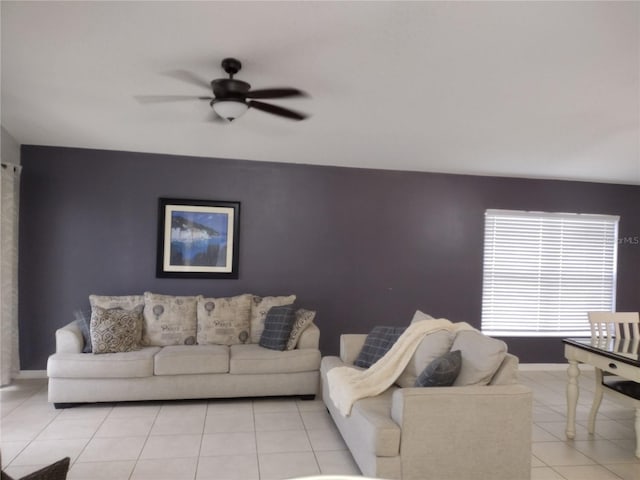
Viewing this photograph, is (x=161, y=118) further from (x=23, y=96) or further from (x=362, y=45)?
(x=362, y=45)

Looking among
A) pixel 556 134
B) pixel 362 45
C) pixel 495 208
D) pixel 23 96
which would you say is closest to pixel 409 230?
pixel 495 208

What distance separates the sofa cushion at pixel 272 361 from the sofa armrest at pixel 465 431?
5.40 feet

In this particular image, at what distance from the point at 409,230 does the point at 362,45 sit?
9.84 feet

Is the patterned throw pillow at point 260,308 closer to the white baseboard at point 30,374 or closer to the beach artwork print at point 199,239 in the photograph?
the beach artwork print at point 199,239

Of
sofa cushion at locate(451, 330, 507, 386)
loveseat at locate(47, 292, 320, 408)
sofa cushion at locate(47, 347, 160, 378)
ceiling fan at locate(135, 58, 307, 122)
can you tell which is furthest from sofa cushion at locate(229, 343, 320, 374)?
ceiling fan at locate(135, 58, 307, 122)

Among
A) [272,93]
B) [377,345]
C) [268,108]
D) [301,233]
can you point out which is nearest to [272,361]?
[377,345]

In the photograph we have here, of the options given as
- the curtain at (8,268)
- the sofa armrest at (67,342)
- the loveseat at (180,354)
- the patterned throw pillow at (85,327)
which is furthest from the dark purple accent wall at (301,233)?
the sofa armrest at (67,342)

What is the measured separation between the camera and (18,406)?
3.65 m

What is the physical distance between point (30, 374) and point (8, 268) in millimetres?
1222

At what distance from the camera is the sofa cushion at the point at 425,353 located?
2.91m

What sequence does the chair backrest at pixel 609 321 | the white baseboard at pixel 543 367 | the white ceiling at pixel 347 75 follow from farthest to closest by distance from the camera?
the white baseboard at pixel 543 367 → the chair backrest at pixel 609 321 → the white ceiling at pixel 347 75

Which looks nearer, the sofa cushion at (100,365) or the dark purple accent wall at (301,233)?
the sofa cushion at (100,365)

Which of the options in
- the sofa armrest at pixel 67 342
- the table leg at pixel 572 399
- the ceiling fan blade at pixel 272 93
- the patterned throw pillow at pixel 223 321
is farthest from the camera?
the patterned throw pillow at pixel 223 321

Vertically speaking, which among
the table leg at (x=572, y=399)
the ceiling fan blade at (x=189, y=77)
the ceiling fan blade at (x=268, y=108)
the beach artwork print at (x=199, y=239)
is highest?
the ceiling fan blade at (x=189, y=77)
